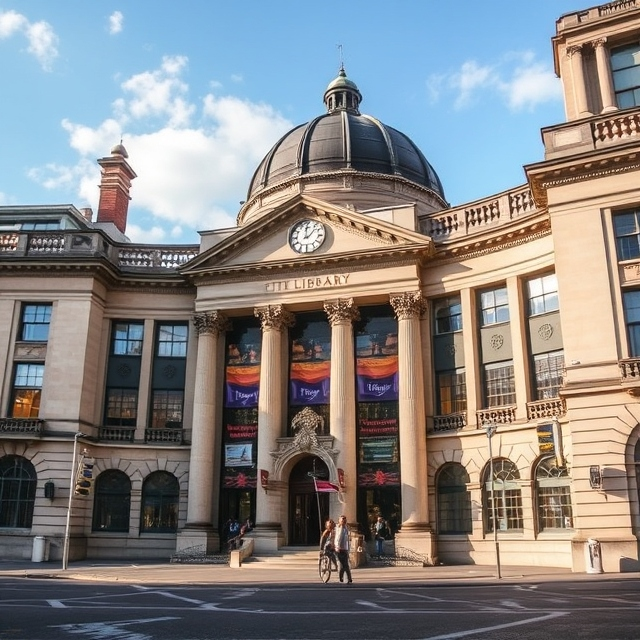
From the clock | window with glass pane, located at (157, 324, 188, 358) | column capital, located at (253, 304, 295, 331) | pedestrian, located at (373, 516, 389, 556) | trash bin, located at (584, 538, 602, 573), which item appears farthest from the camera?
window with glass pane, located at (157, 324, 188, 358)

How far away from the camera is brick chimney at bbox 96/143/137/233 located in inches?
1845

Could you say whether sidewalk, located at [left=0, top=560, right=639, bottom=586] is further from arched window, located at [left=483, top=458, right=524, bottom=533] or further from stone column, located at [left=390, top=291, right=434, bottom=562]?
arched window, located at [left=483, top=458, right=524, bottom=533]

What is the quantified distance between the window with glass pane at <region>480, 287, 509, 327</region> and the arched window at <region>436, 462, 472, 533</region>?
23.2ft

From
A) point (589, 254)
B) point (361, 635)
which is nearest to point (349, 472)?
point (589, 254)

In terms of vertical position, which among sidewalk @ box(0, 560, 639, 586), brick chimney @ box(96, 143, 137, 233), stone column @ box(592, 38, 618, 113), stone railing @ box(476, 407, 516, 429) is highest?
brick chimney @ box(96, 143, 137, 233)

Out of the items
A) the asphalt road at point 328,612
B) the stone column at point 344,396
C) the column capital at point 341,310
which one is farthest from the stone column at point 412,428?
the asphalt road at point 328,612

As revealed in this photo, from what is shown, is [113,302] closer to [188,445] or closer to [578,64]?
[188,445]

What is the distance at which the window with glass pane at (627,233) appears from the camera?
2647 centimetres

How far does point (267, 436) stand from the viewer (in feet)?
113

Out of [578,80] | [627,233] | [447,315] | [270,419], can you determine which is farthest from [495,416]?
[578,80]

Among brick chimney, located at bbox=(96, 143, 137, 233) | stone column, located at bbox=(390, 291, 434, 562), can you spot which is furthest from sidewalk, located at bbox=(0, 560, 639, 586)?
brick chimney, located at bbox=(96, 143, 137, 233)

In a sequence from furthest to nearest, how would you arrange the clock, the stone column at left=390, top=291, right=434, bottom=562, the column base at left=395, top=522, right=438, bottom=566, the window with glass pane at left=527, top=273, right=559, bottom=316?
the clock < the window with glass pane at left=527, top=273, right=559, bottom=316 < the stone column at left=390, top=291, right=434, bottom=562 < the column base at left=395, top=522, right=438, bottom=566

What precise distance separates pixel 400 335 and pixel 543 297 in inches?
270

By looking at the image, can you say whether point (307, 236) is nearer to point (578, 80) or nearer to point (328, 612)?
point (578, 80)
